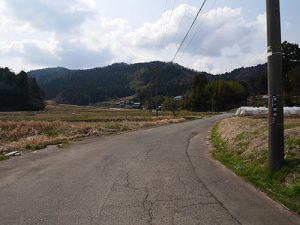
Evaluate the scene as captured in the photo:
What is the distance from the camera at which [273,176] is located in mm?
10008

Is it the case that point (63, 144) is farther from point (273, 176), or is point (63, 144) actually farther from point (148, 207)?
point (148, 207)

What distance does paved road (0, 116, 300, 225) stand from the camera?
716 centimetres

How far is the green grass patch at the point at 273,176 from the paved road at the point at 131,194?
0.91 ft

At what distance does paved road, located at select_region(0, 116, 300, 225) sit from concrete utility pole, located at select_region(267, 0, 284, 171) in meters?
1.08

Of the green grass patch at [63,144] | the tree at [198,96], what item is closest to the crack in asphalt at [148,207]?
the green grass patch at [63,144]

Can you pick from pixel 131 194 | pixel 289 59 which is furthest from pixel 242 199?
pixel 289 59

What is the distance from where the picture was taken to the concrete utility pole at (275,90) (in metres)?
10.3

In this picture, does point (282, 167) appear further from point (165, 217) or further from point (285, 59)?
point (285, 59)

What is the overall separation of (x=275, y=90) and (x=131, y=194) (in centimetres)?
426

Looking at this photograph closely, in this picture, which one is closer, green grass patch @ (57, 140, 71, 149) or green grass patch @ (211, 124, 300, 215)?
green grass patch @ (211, 124, 300, 215)

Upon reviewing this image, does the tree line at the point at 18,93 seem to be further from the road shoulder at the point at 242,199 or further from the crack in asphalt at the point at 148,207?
the crack in asphalt at the point at 148,207

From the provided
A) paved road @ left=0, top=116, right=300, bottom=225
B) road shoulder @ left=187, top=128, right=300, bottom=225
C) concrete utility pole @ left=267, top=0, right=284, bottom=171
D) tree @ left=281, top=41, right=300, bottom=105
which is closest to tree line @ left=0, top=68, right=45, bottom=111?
tree @ left=281, top=41, right=300, bottom=105

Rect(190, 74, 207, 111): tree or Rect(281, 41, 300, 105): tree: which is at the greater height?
Rect(281, 41, 300, 105): tree

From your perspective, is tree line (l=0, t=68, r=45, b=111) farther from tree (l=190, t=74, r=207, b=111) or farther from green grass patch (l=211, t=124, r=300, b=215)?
green grass patch (l=211, t=124, r=300, b=215)
